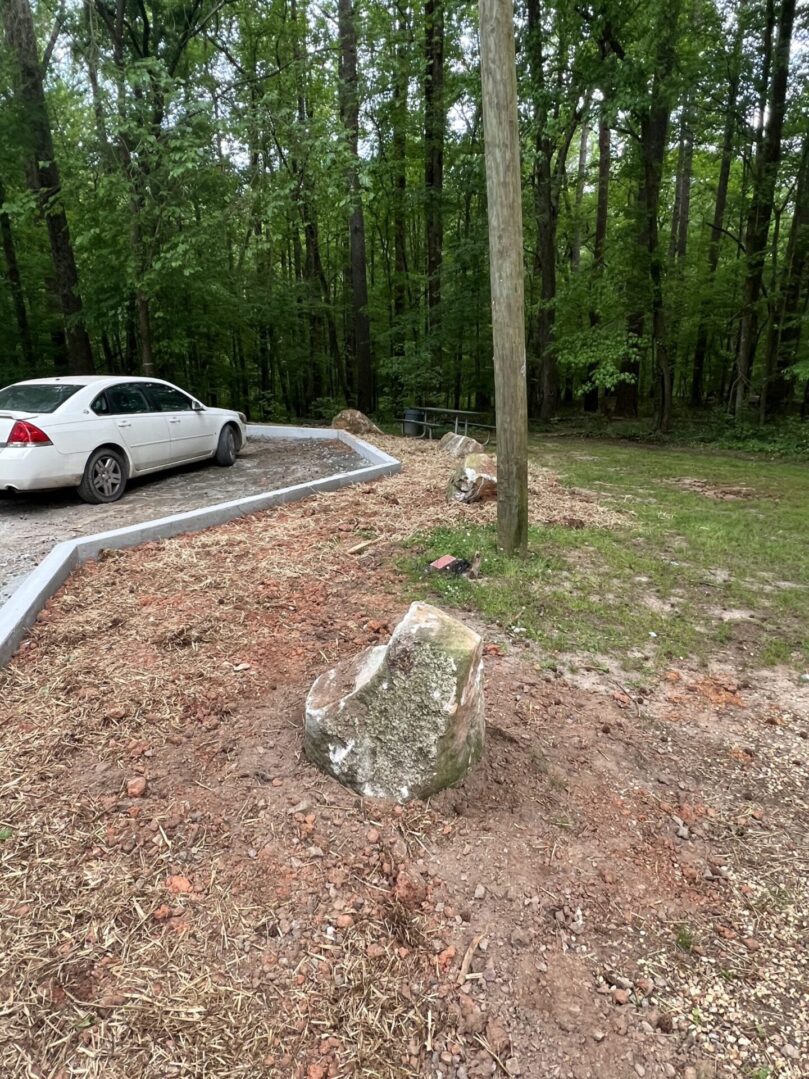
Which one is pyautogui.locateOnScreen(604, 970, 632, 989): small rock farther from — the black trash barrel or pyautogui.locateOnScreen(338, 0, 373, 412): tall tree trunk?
the black trash barrel

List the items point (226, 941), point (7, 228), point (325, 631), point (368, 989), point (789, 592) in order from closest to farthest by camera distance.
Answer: point (368, 989) < point (226, 941) < point (325, 631) < point (789, 592) < point (7, 228)

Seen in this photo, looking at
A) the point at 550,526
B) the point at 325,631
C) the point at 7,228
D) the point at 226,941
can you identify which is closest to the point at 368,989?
the point at 226,941

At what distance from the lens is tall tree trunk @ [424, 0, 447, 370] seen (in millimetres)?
14500

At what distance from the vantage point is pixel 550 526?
6.18 metres

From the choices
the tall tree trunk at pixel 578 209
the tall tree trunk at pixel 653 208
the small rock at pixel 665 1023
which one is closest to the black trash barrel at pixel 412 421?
the tall tree trunk at pixel 653 208

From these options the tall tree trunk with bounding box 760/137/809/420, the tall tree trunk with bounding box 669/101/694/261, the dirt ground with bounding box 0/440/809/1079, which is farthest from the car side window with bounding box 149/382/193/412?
the tall tree trunk with bounding box 669/101/694/261

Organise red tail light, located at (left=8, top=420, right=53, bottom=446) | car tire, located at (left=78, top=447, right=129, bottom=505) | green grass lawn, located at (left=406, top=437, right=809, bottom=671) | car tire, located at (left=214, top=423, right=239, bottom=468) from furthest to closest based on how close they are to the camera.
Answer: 1. car tire, located at (left=214, top=423, right=239, bottom=468)
2. car tire, located at (left=78, top=447, right=129, bottom=505)
3. red tail light, located at (left=8, top=420, right=53, bottom=446)
4. green grass lawn, located at (left=406, top=437, right=809, bottom=671)

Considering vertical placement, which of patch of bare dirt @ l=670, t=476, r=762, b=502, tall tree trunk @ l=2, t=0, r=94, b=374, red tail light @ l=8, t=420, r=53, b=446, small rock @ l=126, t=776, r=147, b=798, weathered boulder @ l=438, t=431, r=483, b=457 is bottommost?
small rock @ l=126, t=776, r=147, b=798

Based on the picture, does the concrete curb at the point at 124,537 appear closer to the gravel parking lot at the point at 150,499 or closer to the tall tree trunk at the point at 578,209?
the gravel parking lot at the point at 150,499

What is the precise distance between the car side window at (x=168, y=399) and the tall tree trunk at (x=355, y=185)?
4.38m

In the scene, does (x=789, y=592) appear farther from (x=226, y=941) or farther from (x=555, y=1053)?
(x=226, y=941)

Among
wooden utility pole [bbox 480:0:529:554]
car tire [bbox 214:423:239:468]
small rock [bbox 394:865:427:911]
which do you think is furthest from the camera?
car tire [bbox 214:423:239:468]

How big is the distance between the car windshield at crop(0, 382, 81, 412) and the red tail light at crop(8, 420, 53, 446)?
1.11 ft

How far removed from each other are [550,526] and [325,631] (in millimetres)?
3187
